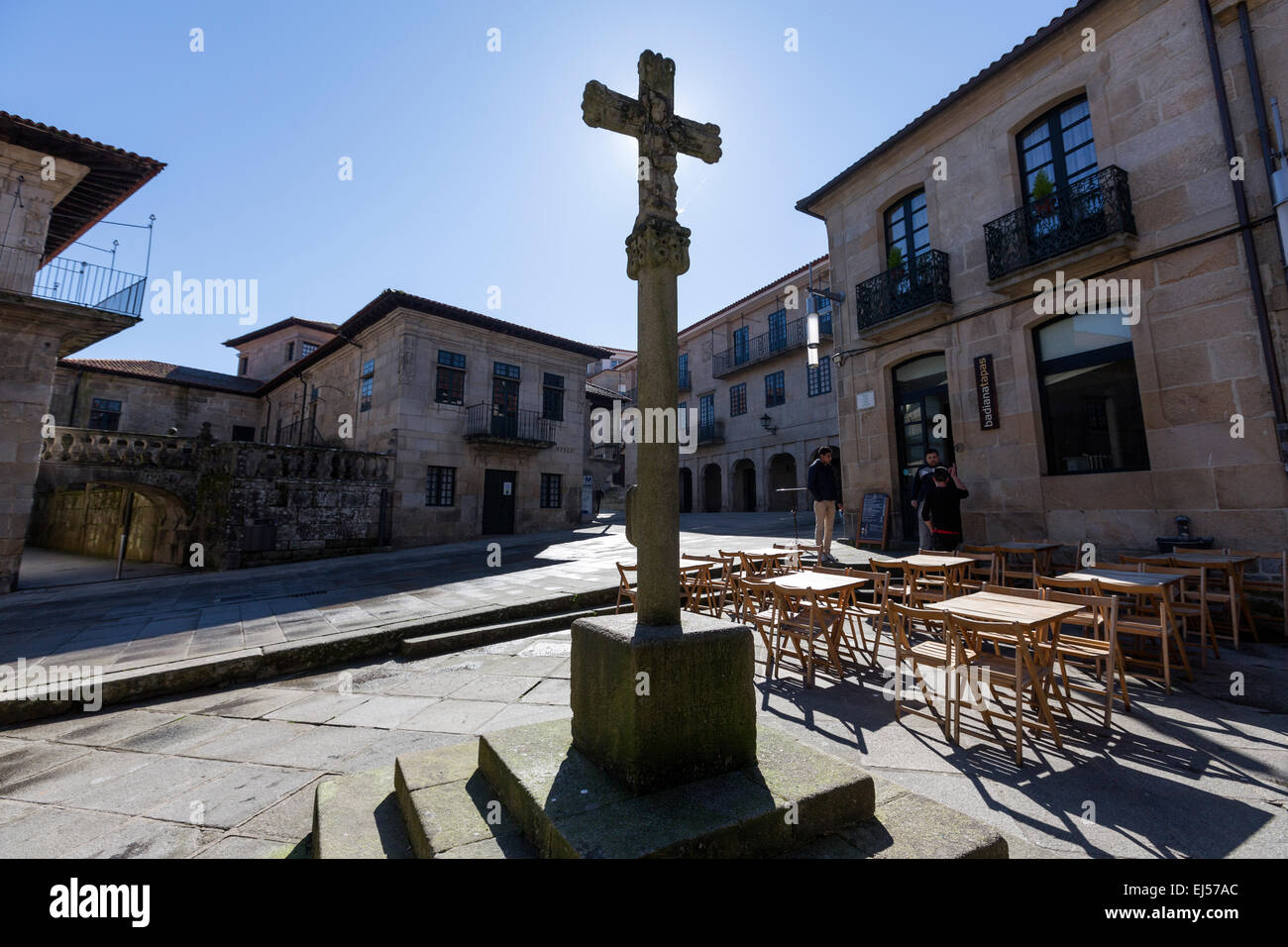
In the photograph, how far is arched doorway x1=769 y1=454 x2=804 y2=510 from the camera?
71.5ft

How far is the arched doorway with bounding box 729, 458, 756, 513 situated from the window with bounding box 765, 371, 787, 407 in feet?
9.85

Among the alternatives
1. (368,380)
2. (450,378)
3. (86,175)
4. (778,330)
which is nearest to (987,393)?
(778,330)

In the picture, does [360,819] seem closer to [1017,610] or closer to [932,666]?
[932,666]

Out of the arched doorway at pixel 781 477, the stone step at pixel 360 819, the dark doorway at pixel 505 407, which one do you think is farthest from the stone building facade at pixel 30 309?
the arched doorway at pixel 781 477

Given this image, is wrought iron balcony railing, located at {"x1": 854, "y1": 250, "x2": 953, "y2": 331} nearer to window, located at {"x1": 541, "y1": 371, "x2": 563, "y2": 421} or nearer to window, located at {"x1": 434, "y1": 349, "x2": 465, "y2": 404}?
window, located at {"x1": 541, "y1": 371, "x2": 563, "y2": 421}

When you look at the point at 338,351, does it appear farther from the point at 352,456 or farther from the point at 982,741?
the point at 982,741

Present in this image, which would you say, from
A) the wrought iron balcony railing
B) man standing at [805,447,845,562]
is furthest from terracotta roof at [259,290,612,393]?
man standing at [805,447,845,562]

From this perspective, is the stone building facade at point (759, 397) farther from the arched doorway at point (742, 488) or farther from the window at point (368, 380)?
the window at point (368, 380)

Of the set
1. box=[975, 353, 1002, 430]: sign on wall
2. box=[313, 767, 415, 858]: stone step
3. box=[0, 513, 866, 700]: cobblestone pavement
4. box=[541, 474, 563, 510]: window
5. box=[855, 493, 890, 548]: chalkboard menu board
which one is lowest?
box=[313, 767, 415, 858]: stone step

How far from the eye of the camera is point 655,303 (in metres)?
2.20

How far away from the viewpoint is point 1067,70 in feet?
25.1

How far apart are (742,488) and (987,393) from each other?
15682 mm

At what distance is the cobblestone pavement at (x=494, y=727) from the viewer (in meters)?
2.03
